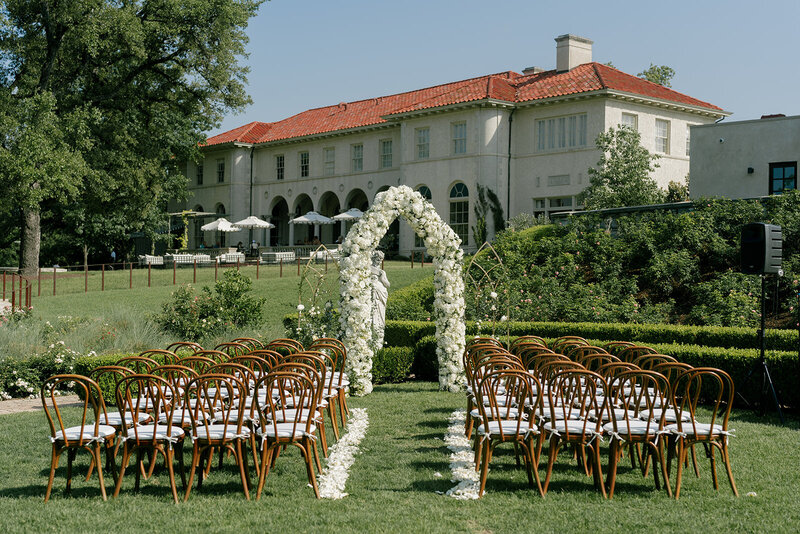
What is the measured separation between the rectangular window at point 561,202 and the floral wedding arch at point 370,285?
22501 mm

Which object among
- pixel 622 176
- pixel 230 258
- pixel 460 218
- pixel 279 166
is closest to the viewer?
pixel 622 176

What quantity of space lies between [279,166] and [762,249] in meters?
38.8

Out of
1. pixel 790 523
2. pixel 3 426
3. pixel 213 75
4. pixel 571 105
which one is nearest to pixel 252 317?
pixel 3 426

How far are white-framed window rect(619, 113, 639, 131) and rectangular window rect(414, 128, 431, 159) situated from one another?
8.98m

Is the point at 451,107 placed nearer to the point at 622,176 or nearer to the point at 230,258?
the point at 622,176

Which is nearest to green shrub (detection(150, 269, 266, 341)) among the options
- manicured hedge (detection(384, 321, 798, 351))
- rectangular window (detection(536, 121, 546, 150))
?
manicured hedge (detection(384, 321, 798, 351))

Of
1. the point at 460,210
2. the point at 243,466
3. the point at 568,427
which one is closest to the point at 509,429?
the point at 568,427

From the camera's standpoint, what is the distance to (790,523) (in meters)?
5.88

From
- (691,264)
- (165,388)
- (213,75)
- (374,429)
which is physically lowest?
(374,429)

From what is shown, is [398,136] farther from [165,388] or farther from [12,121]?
[165,388]

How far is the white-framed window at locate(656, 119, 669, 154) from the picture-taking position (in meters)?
35.1

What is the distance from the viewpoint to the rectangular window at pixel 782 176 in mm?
26375

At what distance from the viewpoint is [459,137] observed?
36.6 meters

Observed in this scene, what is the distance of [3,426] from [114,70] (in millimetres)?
25648
